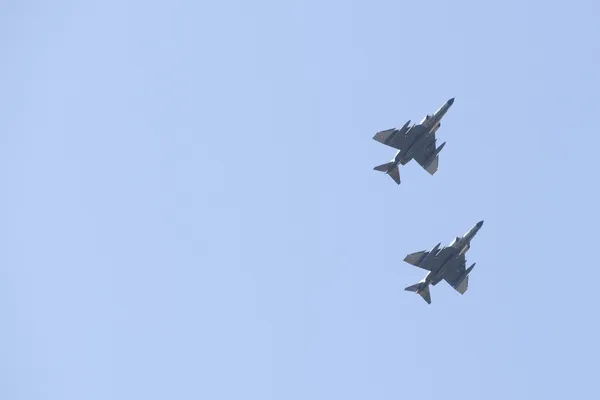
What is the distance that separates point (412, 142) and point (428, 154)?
154 inches

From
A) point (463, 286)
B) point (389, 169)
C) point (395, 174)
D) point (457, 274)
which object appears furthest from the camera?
point (395, 174)

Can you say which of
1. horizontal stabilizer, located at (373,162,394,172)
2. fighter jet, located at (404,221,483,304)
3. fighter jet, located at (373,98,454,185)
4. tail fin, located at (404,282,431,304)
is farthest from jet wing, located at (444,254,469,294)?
horizontal stabilizer, located at (373,162,394,172)

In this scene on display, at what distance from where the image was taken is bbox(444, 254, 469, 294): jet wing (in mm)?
123562

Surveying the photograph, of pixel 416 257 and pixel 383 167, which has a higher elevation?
pixel 383 167

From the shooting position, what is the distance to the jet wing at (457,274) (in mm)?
123562

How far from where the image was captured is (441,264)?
123 meters

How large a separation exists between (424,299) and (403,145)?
17024mm

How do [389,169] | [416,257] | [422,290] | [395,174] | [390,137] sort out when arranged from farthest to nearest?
[395,174] → [389,169] → [390,137] → [422,290] → [416,257]

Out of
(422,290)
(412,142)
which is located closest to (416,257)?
(422,290)

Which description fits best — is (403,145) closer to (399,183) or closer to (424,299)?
(399,183)

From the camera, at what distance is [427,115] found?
122 m

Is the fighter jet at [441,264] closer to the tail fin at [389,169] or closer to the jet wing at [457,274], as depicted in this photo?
the jet wing at [457,274]

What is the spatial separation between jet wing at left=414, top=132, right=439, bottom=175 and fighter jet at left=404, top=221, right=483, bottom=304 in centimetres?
1088

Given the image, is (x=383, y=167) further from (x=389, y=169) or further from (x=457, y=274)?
(x=457, y=274)
